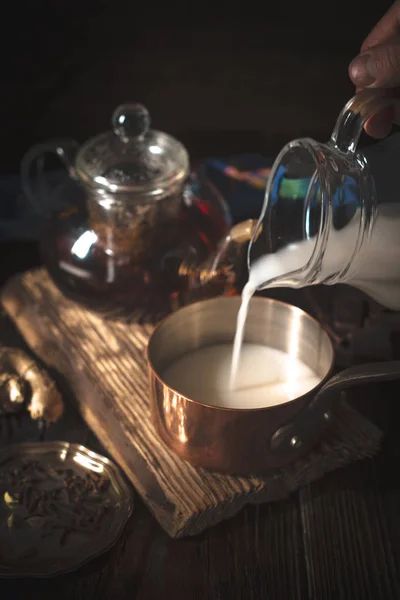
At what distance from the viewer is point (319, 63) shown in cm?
128

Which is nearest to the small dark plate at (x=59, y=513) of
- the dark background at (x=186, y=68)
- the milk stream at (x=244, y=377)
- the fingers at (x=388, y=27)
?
the milk stream at (x=244, y=377)

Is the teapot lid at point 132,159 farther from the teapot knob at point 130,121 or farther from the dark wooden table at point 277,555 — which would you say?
the dark wooden table at point 277,555

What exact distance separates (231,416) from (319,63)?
2.62 ft

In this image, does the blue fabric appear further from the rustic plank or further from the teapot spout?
the teapot spout

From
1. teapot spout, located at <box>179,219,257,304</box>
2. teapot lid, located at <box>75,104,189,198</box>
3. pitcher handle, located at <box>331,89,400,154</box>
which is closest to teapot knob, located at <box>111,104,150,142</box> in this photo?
teapot lid, located at <box>75,104,189,198</box>

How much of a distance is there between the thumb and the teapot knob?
10.2 inches

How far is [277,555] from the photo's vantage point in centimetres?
71

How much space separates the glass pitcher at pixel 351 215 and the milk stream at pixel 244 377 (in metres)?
0.10

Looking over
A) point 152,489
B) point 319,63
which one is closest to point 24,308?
point 152,489

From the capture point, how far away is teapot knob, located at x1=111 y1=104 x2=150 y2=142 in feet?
2.92

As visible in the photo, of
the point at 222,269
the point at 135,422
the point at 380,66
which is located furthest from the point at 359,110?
the point at 135,422

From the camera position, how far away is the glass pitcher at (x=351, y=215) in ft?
2.32

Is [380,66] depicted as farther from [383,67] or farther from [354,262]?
[354,262]

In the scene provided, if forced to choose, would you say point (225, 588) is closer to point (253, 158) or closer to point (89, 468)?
point (89, 468)
